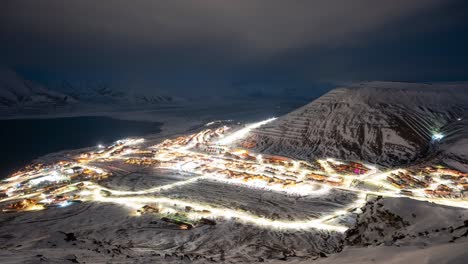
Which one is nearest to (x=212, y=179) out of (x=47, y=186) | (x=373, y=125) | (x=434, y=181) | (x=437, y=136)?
(x=47, y=186)

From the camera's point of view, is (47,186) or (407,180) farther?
(407,180)

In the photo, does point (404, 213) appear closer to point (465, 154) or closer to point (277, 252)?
point (277, 252)

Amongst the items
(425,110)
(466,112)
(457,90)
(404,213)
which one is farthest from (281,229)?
(457,90)

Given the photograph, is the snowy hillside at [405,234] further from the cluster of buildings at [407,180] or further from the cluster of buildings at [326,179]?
the cluster of buildings at [407,180]

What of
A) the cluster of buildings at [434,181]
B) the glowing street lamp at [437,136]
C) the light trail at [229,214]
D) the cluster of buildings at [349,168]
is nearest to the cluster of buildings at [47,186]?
the light trail at [229,214]

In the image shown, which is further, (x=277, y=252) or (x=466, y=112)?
(x=466, y=112)

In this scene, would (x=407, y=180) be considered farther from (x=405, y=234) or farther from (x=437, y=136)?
(x=405, y=234)

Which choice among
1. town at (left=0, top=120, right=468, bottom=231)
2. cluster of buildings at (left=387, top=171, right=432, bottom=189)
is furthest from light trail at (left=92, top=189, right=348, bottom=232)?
cluster of buildings at (left=387, top=171, right=432, bottom=189)

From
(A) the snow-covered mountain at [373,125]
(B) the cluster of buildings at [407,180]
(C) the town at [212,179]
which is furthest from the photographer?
(A) the snow-covered mountain at [373,125]
